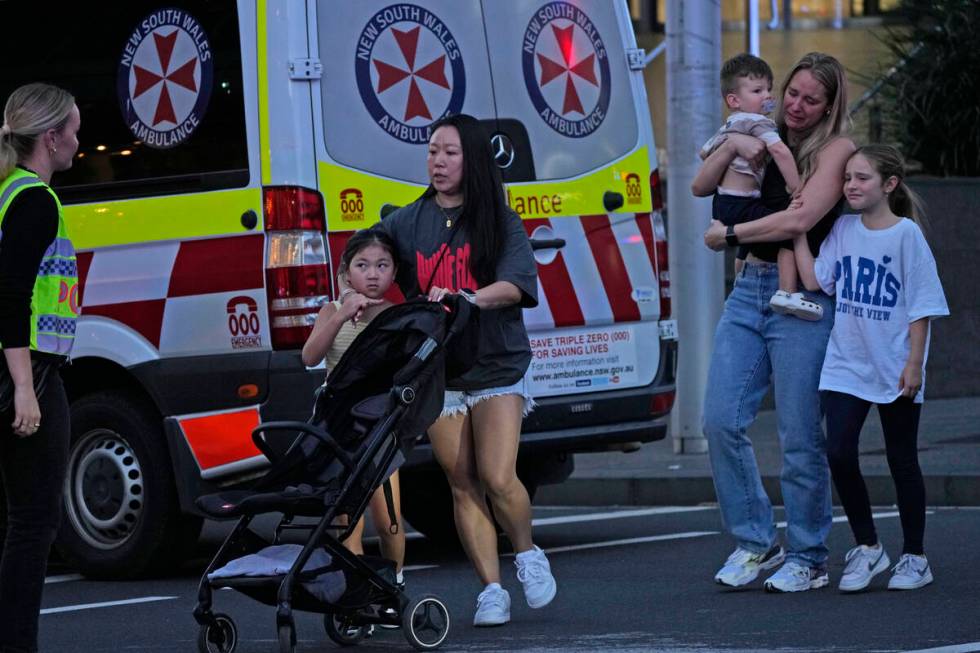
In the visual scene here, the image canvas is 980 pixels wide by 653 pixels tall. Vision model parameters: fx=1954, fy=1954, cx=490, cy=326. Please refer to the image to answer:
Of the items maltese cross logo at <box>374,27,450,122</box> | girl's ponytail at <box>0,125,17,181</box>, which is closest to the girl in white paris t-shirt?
maltese cross logo at <box>374,27,450,122</box>

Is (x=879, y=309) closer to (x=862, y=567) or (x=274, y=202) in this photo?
(x=862, y=567)

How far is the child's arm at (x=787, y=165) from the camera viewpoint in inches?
282

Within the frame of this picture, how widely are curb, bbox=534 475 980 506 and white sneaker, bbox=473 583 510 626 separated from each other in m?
4.16

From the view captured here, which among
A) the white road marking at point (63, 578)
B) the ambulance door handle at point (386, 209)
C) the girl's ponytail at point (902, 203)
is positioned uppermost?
the ambulance door handle at point (386, 209)

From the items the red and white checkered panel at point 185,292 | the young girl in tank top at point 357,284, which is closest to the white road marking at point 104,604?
the red and white checkered panel at point 185,292

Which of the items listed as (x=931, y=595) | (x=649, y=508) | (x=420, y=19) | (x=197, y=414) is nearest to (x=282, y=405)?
(x=197, y=414)

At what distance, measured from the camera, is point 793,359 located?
7.21 meters

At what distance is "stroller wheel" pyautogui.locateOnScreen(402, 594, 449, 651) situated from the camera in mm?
6223

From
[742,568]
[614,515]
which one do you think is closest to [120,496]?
[742,568]

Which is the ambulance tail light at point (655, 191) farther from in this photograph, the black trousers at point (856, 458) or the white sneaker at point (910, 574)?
the white sneaker at point (910, 574)

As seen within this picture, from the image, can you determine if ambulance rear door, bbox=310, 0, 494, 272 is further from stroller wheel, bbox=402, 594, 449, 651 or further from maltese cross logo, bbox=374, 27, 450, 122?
stroller wheel, bbox=402, 594, 449, 651

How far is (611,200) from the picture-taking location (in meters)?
8.76

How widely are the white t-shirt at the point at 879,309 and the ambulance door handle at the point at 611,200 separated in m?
1.80

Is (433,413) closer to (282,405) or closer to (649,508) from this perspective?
(282,405)
